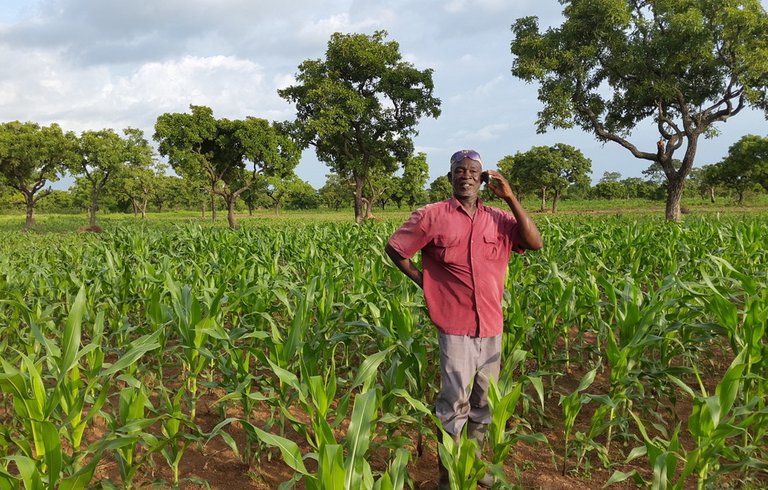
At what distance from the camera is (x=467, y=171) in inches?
110

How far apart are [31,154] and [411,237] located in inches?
1242

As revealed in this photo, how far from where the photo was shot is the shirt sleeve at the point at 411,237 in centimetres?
291

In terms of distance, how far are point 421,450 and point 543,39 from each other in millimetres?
21885

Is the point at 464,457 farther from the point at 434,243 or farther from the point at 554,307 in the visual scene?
the point at 554,307

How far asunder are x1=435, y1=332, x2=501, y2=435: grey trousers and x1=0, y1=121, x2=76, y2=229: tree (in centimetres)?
3156

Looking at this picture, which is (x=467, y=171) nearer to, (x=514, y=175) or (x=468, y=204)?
(x=468, y=204)

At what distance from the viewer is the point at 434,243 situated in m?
2.94

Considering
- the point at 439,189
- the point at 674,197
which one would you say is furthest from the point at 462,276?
the point at 439,189

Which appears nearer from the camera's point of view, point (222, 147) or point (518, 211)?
point (518, 211)

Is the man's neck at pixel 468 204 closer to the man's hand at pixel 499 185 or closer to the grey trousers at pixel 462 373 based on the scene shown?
the man's hand at pixel 499 185

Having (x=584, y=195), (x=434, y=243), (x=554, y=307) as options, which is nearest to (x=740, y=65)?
(x=554, y=307)

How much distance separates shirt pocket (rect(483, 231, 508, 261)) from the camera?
116 inches

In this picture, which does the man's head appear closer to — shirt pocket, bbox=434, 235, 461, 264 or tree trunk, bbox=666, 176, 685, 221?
shirt pocket, bbox=434, 235, 461, 264

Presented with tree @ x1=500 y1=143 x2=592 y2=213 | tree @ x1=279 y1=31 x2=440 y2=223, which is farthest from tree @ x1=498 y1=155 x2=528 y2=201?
tree @ x1=279 y1=31 x2=440 y2=223
